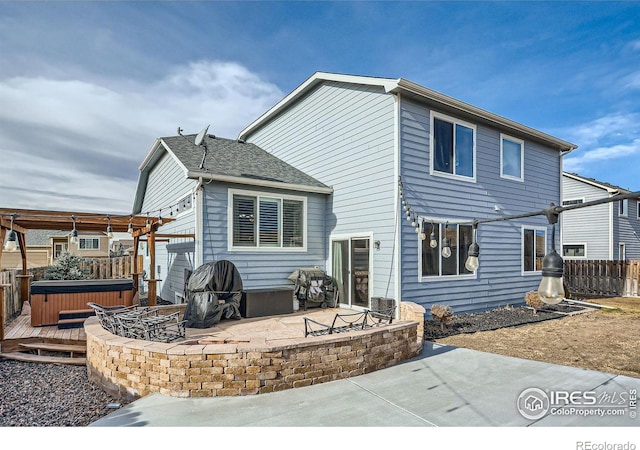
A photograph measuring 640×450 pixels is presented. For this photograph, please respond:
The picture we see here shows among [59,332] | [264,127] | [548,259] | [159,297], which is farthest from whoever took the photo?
[264,127]

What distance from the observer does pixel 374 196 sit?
28.2ft

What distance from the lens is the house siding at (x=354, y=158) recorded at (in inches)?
324

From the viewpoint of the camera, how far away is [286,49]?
10391 millimetres

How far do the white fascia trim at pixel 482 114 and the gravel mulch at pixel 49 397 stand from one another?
26.1ft

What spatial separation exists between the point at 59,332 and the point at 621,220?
25.4m

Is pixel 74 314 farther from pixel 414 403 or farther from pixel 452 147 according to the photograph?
pixel 452 147

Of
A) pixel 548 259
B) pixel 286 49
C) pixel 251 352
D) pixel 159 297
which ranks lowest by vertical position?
pixel 159 297

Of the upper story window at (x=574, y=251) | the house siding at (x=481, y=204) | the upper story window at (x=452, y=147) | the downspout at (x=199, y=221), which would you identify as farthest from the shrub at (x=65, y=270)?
the upper story window at (x=574, y=251)

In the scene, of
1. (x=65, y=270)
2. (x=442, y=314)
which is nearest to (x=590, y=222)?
(x=442, y=314)

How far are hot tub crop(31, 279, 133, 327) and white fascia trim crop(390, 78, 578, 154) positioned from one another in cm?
839

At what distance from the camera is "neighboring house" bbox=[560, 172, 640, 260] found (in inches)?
725
